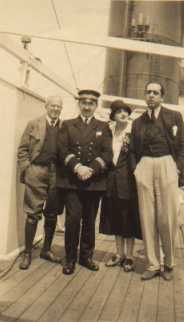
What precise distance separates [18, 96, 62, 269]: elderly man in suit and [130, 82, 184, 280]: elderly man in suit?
76 centimetres

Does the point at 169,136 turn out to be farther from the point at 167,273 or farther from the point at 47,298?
the point at 47,298

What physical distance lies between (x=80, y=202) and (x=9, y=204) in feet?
2.21

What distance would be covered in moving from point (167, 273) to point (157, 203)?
2.03 feet

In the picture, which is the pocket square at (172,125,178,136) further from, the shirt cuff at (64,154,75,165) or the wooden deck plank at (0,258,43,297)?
the wooden deck plank at (0,258,43,297)

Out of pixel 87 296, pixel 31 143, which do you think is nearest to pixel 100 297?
pixel 87 296

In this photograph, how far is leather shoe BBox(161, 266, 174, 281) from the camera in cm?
431

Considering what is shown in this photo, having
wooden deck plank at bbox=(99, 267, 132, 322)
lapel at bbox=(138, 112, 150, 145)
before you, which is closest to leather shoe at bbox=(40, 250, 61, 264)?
wooden deck plank at bbox=(99, 267, 132, 322)

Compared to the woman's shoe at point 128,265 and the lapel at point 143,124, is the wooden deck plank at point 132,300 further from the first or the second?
the lapel at point 143,124

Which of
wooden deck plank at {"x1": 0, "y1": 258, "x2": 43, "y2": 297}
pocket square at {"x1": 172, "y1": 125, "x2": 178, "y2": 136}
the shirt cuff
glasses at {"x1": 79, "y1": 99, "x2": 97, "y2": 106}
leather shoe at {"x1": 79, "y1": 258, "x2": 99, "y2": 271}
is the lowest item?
wooden deck plank at {"x1": 0, "y1": 258, "x2": 43, "y2": 297}

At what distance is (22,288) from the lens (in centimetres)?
379

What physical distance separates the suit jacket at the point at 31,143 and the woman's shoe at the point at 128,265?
3.92 ft

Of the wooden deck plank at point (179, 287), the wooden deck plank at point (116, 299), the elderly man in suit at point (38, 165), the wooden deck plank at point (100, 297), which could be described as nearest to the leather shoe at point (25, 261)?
the elderly man in suit at point (38, 165)

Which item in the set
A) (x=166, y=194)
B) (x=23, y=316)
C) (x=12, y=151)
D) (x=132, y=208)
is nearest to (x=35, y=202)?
(x=12, y=151)

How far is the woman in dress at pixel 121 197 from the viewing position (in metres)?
4.50
